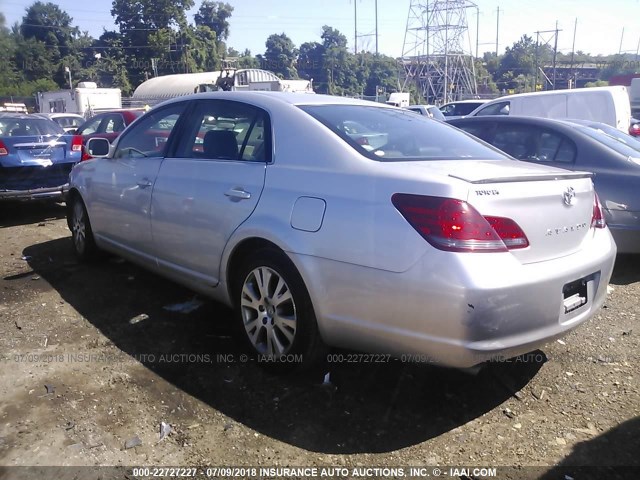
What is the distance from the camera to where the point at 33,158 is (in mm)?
7977

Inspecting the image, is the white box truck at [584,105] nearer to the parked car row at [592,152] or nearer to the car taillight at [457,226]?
the parked car row at [592,152]

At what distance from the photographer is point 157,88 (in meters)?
43.5

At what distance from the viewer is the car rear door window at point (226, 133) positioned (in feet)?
11.4

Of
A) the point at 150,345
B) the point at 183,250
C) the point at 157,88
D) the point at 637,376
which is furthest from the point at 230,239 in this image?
the point at 157,88

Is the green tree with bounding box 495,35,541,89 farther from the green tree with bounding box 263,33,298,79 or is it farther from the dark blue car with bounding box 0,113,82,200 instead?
the dark blue car with bounding box 0,113,82,200

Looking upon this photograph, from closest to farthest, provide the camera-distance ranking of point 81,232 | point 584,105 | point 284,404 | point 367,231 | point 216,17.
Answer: point 367,231 → point 284,404 → point 81,232 → point 584,105 → point 216,17

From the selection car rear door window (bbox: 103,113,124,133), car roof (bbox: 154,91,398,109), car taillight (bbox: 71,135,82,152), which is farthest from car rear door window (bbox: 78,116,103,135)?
car roof (bbox: 154,91,398,109)

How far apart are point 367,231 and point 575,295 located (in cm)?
116

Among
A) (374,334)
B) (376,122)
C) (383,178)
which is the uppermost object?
(376,122)

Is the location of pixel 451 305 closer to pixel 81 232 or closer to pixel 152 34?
pixel 81 232

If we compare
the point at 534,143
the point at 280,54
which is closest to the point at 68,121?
the point at 534,143

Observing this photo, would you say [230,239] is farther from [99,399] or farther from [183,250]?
[99,399]

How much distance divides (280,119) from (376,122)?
0.64 m

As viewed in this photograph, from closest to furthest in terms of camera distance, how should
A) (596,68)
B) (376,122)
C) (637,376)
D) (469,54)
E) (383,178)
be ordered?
(383,178) → (637,376) → (376,122) → (469,54) → (596,68)
